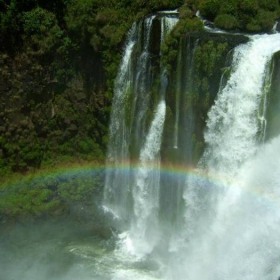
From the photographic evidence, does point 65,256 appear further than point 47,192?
No

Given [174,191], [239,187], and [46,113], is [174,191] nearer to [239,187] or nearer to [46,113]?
[239,187]

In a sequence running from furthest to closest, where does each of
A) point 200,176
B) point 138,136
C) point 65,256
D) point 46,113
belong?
point 46,113, point 138,136, point 65,256, point 200,176

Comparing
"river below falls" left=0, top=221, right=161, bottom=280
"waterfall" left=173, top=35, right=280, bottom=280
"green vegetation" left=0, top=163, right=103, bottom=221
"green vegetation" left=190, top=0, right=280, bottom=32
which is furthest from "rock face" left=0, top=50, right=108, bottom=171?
"waterfall" left=173, top=35, right=280, bottom=280

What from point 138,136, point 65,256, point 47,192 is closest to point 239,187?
point 138,136

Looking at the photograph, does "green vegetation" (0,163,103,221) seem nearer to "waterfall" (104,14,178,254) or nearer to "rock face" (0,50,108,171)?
"rock face" (0,50,108,171)

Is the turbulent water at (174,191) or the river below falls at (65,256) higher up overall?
the turbulent water at (174,191)

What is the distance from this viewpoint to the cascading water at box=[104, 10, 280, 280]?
13930mm

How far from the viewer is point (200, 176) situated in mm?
16062

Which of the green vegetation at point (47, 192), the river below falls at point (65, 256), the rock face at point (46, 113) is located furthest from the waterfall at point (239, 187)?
the rock face at point (46, 113)

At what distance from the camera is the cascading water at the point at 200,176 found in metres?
13.9

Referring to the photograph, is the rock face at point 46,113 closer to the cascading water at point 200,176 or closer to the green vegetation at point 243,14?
the cascading water at point 200,176

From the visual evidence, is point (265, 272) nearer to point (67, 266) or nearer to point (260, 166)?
point (260, 166)

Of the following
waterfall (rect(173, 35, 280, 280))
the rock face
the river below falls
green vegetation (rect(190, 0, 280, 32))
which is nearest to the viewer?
waterfall (rect(173, 35, 280, 280))

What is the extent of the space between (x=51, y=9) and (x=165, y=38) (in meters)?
6.21
